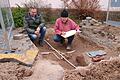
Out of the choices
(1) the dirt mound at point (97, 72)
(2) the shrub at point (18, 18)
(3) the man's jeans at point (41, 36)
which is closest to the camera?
(1) the dirt mound at point (97, 72)

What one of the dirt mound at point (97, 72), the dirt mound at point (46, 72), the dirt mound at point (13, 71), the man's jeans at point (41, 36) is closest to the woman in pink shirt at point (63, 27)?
the man's jeans at point (41, 36)

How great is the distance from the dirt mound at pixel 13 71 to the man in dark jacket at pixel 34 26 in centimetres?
187

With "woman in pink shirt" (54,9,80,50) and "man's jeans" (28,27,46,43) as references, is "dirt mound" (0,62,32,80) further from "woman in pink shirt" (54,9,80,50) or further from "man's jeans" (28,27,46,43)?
"woman in pink shirt" (54,9,80,50)

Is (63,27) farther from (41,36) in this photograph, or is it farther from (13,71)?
(13,71)

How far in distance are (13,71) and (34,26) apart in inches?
92.2

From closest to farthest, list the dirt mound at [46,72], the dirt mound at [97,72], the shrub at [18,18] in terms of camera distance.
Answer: the dirt mound at [46,72]
the dirt mound at [97,72]
the shrub at [18,18]

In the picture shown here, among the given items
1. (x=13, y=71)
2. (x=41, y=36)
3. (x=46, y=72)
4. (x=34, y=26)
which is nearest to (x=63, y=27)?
(x=41, y=36)

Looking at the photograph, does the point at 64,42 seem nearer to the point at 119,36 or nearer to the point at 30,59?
the point at 119,36

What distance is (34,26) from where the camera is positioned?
7.34m

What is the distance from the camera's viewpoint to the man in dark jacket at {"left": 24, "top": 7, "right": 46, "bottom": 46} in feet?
23.6

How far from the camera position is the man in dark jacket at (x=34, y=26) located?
7.19 metres

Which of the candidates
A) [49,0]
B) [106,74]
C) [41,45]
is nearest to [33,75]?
[106,74]

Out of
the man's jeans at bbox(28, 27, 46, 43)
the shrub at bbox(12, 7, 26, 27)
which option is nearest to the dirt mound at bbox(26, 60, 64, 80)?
the man's jeans at bbox(28, 27, 46, 43)

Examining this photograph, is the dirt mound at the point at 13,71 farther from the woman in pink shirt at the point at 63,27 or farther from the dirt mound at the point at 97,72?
the woman in pink shirt at the point at 63,27
